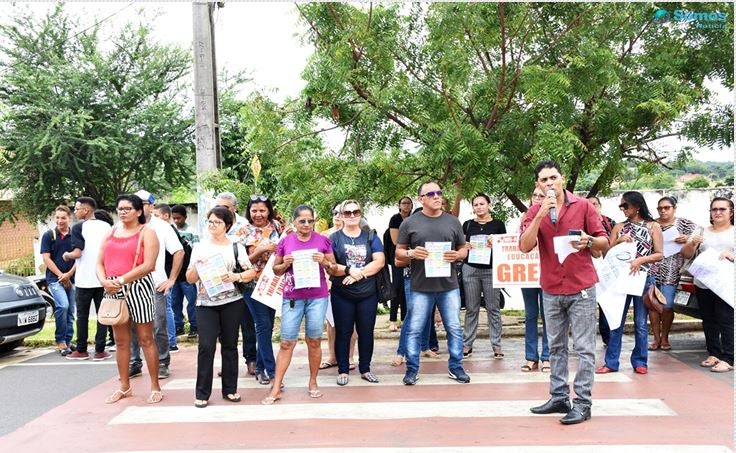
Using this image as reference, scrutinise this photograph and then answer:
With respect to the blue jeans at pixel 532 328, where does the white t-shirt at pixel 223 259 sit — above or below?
above

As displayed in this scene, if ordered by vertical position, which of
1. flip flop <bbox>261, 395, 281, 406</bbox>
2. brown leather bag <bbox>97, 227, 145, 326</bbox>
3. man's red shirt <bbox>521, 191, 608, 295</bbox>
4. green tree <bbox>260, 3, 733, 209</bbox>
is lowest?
flip flop <bbox>261, 395, 281, 406</bbox>

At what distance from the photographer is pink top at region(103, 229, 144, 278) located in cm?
613

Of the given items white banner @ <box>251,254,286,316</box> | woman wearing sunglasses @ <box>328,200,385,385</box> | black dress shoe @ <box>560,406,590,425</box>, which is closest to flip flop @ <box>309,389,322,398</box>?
woman wearing sunglasses @ <box>328,200,385,385</box>

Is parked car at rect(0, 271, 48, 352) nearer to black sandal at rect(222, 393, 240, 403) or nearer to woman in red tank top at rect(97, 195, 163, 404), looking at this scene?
woman in red tank top at rect(97, 195, 163, 404)

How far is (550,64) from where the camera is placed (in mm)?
8625

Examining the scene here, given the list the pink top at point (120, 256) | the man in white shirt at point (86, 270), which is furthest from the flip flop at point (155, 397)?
the man in white shirt at point (86, 270)

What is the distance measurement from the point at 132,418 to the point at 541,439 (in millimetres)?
3631

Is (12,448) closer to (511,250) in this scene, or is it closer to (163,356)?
(163,356)

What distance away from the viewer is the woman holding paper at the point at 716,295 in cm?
709

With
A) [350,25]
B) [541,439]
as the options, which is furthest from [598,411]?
[350,25]

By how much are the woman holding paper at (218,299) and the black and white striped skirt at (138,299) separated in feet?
1.81


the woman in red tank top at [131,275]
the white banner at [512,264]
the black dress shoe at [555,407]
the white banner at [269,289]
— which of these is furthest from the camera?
the white banner at [512,264]

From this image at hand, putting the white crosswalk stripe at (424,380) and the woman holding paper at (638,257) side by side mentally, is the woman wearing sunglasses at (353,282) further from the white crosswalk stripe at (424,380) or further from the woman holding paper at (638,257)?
the woman holding paper at (638,257)

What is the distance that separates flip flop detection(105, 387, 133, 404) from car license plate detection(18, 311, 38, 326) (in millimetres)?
2879
